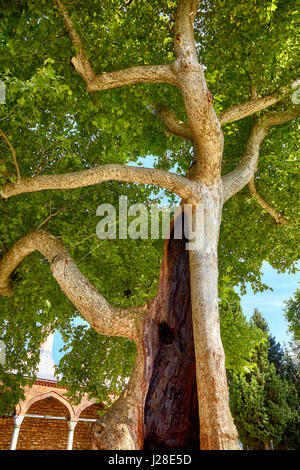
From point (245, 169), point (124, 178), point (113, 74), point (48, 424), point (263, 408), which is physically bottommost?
point (48, 424)

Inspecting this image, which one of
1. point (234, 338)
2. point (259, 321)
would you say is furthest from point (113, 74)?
point (259, 321)

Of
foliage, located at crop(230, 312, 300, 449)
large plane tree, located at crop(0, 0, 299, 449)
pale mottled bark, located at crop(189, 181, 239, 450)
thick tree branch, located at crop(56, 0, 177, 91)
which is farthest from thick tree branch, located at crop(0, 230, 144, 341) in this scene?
foliage, located at crop(230, 312, 300, 449)

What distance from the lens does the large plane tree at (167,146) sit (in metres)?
4.23

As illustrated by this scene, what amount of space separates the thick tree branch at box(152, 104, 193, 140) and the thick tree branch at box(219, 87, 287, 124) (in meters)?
0.96

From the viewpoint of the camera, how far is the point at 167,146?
930 centimetres

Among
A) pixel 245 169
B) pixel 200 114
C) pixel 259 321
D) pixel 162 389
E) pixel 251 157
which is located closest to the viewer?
pixel 162 389

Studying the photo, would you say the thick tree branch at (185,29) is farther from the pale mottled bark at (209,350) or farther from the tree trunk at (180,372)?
the pale mottled bark at (209,350)

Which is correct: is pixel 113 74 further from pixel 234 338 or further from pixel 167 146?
pixel 234 338

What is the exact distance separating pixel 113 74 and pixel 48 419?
64.3ft

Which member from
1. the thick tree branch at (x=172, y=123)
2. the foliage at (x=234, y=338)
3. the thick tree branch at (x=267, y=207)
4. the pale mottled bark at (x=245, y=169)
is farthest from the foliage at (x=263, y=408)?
the thick tree branch at (x=172, y=123)

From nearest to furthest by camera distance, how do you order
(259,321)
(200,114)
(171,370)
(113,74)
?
(171,370), (200,114), (113,74), (259,321)

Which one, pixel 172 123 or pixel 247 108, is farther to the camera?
pixel 172 123
